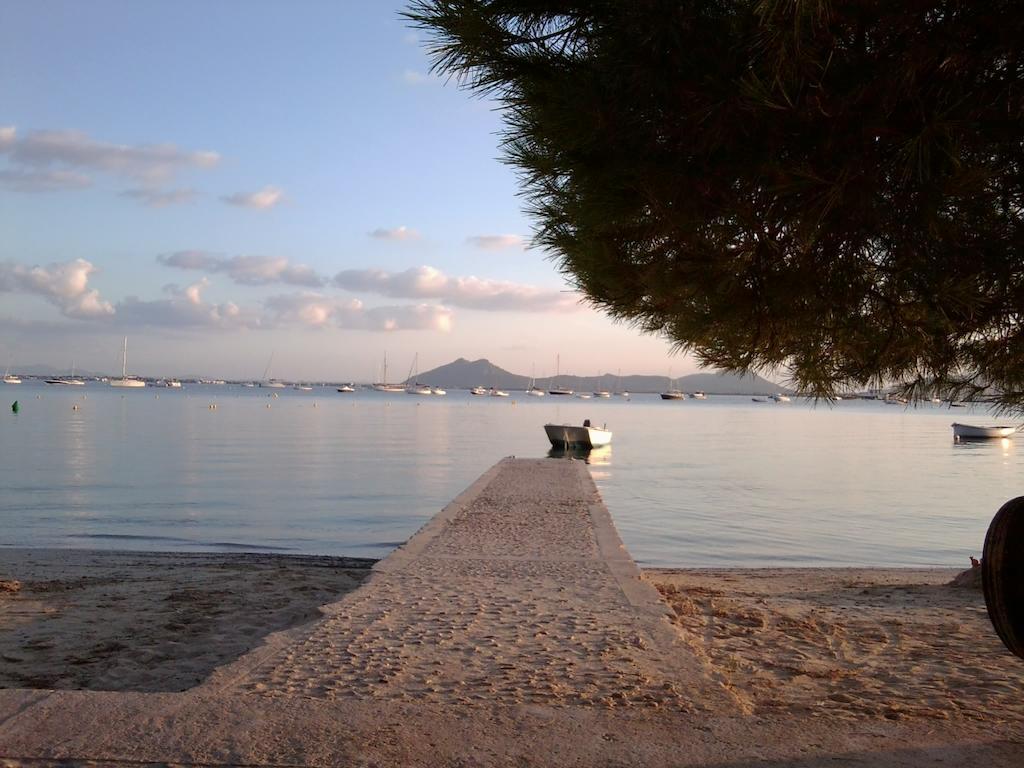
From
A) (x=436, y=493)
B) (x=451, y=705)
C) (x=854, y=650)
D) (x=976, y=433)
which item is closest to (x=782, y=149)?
(x=451, y=705)

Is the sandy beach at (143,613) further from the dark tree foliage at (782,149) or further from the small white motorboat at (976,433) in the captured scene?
the small white motorboat at (976,433)

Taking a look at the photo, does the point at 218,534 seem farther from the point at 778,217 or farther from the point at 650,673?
the point at 778,217

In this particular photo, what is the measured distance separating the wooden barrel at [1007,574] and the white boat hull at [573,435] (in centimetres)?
3526

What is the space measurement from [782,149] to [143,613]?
7.25 m

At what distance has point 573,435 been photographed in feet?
130

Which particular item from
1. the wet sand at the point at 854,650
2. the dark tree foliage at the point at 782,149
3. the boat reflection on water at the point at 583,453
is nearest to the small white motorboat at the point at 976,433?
the boat reflection on water at the point at 583,453

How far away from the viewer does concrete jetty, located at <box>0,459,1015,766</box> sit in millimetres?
3820

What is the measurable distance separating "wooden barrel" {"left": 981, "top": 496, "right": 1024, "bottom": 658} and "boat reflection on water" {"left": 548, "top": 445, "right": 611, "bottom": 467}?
32.6 metres

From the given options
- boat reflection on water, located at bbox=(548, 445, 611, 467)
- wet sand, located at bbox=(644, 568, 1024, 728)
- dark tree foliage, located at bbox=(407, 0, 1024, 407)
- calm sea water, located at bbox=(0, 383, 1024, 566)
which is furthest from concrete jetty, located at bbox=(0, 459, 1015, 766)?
boat reflection on water, located at bbox=(548, 445, 611, 467)

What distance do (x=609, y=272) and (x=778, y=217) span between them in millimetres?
1289

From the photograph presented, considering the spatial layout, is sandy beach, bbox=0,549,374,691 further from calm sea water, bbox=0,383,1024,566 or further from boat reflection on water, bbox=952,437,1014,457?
boat reflection on water, bbox=952,437,1014,457

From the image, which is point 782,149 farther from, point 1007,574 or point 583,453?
point 583,453

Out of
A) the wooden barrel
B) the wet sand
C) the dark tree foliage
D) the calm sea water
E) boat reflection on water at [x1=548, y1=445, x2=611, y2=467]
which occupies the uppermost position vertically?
the dark tree foliage

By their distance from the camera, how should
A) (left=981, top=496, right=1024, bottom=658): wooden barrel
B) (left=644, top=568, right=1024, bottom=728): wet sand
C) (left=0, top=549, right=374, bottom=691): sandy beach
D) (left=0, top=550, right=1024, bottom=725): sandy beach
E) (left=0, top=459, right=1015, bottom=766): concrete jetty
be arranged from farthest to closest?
(left=0, top=549, right=374, bottom=691): sandy beach < (left=0, top=550, right=1024, bottom=725): sandy beach < (left=644, top=568, right=1024, bottom=728): wet sand < (left=981, top=496, right=1024, bottom=658): wooden barrel < (left=0, top=459, right=1015, bottom=766): concrete jetty
